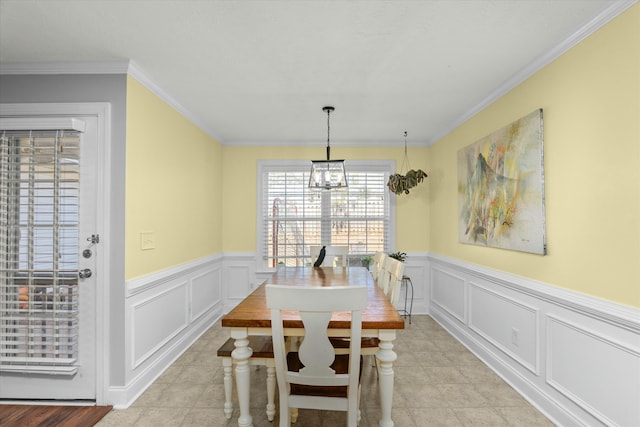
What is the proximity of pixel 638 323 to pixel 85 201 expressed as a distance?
3451 mm

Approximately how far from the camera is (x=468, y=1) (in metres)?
1.80

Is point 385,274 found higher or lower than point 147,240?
lower

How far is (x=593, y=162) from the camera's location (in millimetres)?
2004

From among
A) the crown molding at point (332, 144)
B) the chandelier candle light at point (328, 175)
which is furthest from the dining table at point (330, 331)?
the crown molding at point (332, 144)

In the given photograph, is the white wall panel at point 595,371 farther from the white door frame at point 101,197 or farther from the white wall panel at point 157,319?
the white door frame at point 101,197

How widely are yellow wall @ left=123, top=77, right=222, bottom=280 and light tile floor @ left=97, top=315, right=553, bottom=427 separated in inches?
Answer: 37.5

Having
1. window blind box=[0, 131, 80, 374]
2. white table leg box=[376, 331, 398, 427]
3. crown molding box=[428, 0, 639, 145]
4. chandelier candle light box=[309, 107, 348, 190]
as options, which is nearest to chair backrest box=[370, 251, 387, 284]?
chandelier candle light box=[309, 107, 348, 190]

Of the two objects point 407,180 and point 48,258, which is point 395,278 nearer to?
point 407,180

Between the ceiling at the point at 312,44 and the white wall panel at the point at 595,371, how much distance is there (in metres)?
1.81

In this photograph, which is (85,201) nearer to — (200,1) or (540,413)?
(200,1)

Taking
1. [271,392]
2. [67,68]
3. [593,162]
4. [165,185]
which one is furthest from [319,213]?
[593,162]

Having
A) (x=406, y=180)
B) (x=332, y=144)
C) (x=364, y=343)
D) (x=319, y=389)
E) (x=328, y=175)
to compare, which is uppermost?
(x=332, y=144)

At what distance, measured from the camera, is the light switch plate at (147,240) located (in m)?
2.75

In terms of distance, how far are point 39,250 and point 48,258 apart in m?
0.09
